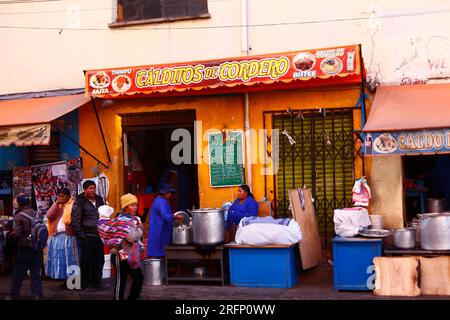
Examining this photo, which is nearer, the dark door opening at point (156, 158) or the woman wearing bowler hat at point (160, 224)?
the woman wearing bowler hat at point (160, 224)

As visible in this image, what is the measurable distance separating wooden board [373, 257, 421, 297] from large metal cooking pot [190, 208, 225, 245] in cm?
238

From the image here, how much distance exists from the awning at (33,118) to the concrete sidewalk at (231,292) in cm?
250

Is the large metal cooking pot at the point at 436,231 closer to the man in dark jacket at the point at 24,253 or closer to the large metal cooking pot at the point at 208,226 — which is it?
the large metal cooking pot at the point at 208,226

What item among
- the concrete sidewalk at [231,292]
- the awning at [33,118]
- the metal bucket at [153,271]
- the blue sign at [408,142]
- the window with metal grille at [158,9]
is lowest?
the concrete sidewalk at [231,292]

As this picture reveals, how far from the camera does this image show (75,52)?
40.8 feet

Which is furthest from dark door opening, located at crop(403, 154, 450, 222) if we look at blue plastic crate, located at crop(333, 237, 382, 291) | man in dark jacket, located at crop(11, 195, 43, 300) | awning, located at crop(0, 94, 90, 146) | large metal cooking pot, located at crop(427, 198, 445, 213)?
man in dark jacket, located at crop(11, 195, 43, 300)

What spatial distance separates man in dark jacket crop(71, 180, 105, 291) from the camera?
973cm

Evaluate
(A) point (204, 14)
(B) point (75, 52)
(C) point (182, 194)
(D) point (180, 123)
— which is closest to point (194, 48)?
(A) point (204, 14)

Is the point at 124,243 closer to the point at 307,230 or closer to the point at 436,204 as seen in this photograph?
the point at 307,230

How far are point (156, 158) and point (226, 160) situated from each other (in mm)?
3220

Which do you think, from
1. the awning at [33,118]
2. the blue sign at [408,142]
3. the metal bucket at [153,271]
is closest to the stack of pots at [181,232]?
the metal bucket at [153,271]

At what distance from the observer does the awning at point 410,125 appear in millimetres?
8727

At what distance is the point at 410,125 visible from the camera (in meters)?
8.82

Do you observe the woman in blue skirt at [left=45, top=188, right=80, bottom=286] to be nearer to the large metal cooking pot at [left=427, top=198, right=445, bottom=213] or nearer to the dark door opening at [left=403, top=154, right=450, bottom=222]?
the dark door opening at [left=403, top=154, right=450, bottom=222]
